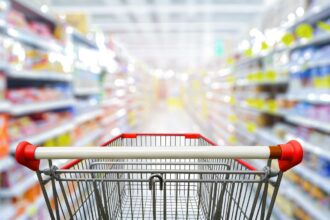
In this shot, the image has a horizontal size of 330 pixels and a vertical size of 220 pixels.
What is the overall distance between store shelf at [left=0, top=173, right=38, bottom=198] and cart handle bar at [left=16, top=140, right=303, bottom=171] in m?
1.64

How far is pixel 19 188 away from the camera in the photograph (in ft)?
7.20

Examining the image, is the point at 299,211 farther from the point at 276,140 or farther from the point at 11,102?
the point at 11,102

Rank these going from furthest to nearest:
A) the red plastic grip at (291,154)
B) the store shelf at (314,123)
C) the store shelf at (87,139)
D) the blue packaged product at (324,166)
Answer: the store shelf at (87,139)
the blue packaged product at (324,166)
the store shelf at (314,123)
the red plastic grip at (291,154)

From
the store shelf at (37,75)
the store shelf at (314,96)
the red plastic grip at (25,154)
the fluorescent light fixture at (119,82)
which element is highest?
the store shelf at (37,75)

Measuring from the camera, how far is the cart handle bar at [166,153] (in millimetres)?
745

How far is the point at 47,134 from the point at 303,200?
259 cm

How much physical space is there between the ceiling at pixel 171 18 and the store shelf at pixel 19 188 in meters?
3.83

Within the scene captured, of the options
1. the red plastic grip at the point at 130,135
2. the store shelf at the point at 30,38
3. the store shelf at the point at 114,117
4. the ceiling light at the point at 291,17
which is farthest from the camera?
the store shelf at the point at 114,117

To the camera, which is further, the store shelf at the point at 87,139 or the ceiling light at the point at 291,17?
the store shelf at the point at 87,139

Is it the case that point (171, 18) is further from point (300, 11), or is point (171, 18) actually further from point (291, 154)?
point (291, 154)

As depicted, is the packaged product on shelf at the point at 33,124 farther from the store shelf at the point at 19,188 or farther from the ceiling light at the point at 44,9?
the ceiling light at the point at 44,9

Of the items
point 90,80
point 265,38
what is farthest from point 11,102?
point 265,38

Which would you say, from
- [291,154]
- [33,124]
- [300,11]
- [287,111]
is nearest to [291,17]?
[300,11]

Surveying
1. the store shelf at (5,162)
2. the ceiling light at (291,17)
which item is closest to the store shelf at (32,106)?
the store shelf at (5,162)
